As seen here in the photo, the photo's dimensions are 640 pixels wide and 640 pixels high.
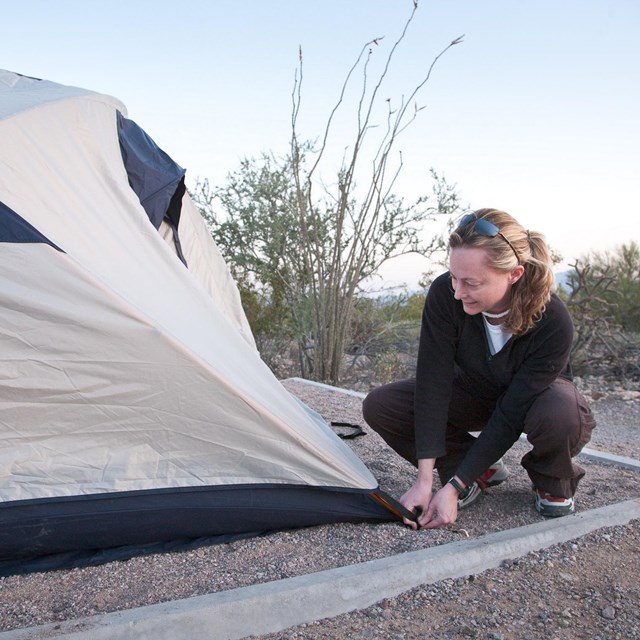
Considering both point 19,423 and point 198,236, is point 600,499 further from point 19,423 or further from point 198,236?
point 198,236

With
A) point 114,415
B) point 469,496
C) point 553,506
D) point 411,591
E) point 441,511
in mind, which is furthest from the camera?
point 469,496

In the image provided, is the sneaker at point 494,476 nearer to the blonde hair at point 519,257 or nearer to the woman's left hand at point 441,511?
the woman's left hand at point 441,511

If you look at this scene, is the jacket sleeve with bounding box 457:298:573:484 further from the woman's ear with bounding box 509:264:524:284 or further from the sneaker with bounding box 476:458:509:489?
the sneaker with bounding box 476:458:509:489

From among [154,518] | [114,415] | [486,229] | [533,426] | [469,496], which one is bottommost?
[154,518]

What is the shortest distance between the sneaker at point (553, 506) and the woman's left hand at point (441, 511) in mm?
316

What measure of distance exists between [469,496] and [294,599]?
94cm

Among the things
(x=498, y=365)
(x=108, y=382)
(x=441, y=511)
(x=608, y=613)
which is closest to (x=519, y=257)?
(x=498, y=365)

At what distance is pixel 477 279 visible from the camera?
6.52 ft

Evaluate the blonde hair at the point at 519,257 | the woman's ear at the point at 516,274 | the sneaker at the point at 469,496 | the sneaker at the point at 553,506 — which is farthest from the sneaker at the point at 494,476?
the woman's ear at the point at 516,274

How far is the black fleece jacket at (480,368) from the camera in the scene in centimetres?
212

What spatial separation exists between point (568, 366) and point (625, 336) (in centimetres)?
444

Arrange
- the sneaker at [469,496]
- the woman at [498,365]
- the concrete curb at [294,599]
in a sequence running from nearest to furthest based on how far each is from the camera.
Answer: the concrete curb at [294,599]
the woman at [498,365]
the sneaker at [469,496]

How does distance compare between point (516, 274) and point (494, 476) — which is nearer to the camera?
point (516, 274)

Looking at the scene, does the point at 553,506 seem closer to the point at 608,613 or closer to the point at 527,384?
the point at 527,384
